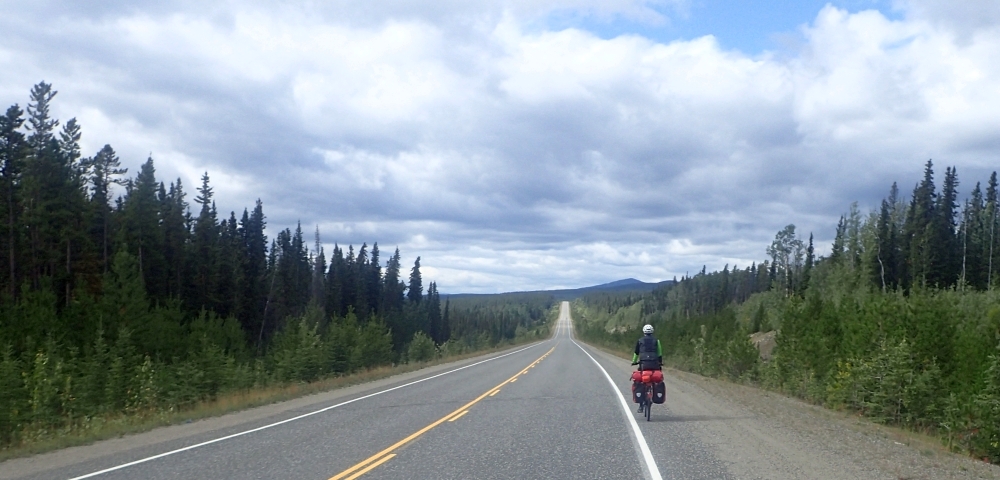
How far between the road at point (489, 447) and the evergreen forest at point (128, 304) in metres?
4.42

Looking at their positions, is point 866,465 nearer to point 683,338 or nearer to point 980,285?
point 683,338

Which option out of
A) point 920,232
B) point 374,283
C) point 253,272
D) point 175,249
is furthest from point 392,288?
point 920,232

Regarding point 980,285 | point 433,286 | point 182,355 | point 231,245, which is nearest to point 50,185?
point 182,355

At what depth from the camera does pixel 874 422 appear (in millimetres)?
23203

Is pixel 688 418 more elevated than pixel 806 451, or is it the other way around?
pixel 806 451

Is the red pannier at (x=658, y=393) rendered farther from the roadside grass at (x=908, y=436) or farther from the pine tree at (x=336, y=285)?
the pine tree at (x=336, y=285)

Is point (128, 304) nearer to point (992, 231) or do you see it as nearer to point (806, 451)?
point (806, 451)

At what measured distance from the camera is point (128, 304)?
46.7 metres

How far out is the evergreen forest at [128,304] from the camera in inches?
1035

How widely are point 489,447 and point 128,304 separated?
41491 millimetres

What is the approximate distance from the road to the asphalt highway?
0.08 ft

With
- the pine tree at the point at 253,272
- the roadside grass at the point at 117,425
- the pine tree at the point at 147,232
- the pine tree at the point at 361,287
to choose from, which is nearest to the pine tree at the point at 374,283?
the pine tree at the point at 361,287

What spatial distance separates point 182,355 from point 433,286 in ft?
348

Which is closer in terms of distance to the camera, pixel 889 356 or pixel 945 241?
pixel 889 356
